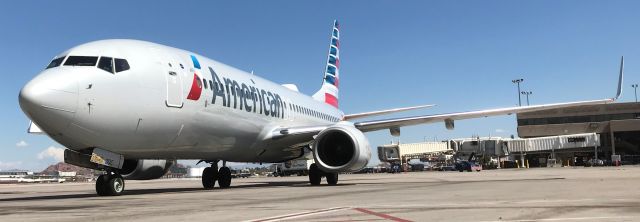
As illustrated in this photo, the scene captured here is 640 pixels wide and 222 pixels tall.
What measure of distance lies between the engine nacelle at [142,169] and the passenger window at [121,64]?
150 inches

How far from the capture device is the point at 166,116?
41.0 feet

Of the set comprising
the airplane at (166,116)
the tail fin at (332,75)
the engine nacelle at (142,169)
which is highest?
the tail fin at (332,75)

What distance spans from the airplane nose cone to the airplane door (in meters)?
2.35

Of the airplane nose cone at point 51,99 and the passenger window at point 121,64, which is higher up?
the passenger window at point 121,64

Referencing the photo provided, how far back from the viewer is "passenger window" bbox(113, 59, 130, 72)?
463 inches

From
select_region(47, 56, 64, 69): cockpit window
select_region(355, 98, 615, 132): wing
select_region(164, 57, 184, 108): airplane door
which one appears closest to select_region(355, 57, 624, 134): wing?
select_region(355, 98, 615, 132): wing

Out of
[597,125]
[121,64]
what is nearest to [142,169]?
[121,64]

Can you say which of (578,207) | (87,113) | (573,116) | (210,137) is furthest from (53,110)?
(573,116)

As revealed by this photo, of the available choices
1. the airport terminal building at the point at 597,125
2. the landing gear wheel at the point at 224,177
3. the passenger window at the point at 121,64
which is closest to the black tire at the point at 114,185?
the passenger window at the point at 121,64

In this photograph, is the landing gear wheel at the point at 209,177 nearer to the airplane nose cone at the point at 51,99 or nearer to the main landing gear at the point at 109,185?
the main landing gear at the point at 109,185

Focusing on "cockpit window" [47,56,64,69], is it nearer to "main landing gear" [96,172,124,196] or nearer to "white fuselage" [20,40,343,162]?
"white fuselage" [20,40,343,162]

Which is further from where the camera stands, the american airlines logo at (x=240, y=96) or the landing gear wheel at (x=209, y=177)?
the landing gear wheel at (x=209, y=177)

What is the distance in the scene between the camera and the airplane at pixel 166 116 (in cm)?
1080

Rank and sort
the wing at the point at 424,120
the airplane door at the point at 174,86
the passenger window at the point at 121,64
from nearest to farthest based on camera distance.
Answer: the passenger window at the point at 121,64
the airplane door at the point at 174,86
the wing at the point at 424,120
